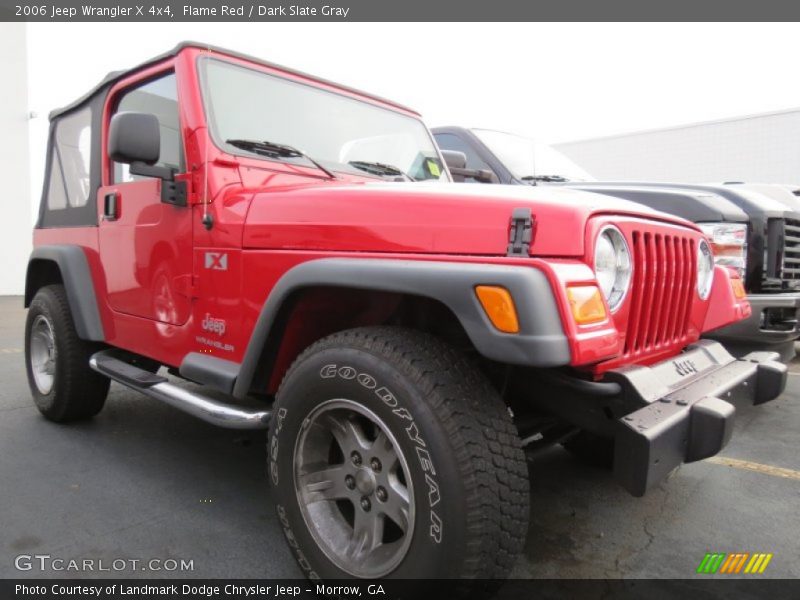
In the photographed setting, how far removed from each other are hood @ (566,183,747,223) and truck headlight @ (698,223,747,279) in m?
0.04

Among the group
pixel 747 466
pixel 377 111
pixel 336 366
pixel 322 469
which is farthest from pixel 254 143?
pixel 747 466

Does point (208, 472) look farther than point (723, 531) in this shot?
Yes

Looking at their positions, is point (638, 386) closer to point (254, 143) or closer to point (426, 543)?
point (426, 543)

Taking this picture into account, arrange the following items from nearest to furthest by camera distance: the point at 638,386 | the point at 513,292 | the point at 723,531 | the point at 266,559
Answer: the point at 513,292, the point at 638,386, the point at 266,559, the point at 723,531

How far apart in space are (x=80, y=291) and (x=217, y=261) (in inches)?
58.1

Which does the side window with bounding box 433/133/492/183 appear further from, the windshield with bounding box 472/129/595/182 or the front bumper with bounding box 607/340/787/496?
the front bumper with bounding box 607/340/787/496

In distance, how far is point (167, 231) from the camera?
9.16 feet

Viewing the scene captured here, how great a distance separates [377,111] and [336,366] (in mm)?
2018

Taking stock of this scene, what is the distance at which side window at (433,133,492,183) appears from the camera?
188 inches

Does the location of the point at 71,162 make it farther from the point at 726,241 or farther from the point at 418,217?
the point at 726,241

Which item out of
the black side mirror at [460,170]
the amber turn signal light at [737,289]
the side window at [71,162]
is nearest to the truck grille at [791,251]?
the amber turn signal light at [737,289]

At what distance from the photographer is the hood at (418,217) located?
5.62ft

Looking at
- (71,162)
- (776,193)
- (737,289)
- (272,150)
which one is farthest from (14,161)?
(737,289)

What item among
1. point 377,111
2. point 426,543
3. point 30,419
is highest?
point 377,111
